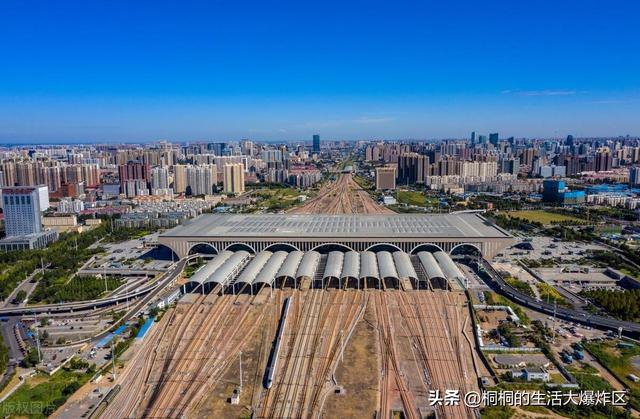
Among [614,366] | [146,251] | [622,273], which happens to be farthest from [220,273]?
[622,273]

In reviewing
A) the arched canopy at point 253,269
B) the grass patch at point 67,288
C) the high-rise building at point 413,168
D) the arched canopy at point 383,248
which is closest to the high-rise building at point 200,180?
the high-rise building at point 413,168

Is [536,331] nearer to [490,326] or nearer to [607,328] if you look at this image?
[490,326]

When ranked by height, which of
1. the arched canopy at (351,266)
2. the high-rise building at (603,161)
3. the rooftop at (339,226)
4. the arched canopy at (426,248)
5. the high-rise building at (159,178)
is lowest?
the arched canopy at (351,266)

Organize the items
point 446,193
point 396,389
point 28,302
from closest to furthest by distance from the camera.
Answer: point 396,389 < point 28,302 < point 446,193

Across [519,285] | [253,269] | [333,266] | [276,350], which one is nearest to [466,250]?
[519,285]

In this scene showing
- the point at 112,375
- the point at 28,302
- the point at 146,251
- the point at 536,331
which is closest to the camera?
the point at 112,375

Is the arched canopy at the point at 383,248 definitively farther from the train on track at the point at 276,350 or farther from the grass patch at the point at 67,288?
the grass patch at the point at 67,288

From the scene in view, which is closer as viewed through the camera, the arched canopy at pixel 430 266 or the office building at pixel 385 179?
the arched canopy at pixel 430 266
